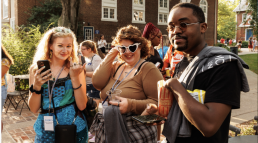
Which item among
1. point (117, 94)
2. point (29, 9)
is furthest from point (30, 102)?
point (29, 9)

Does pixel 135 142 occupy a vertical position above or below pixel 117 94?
below

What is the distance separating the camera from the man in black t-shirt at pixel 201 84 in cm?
123

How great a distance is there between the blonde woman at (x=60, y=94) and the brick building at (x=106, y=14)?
20640mm

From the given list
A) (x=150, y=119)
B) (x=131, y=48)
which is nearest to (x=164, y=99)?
(x=150, y=119)

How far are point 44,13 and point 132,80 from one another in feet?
69.8

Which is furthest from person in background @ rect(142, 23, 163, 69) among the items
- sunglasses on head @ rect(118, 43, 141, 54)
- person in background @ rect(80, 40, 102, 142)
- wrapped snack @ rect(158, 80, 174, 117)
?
wrapped snack @ rect(158, 80, 174, 117)

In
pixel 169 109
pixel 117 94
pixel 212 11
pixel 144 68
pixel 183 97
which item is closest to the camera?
pixel 183 97

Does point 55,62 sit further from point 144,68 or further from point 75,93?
point 144,68

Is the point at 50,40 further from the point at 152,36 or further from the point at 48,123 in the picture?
the point at 152,36

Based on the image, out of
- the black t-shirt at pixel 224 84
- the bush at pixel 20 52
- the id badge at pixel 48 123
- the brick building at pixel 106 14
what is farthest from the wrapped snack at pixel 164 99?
the brick building at pixel 106 14

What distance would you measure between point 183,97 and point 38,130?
6.05 ft

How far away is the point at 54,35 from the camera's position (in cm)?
250

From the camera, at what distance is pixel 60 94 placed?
2.43 m

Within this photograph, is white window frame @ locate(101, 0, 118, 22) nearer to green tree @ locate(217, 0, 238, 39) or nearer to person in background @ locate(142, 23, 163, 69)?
person in background @ locate(142, 23, 163, 69)
